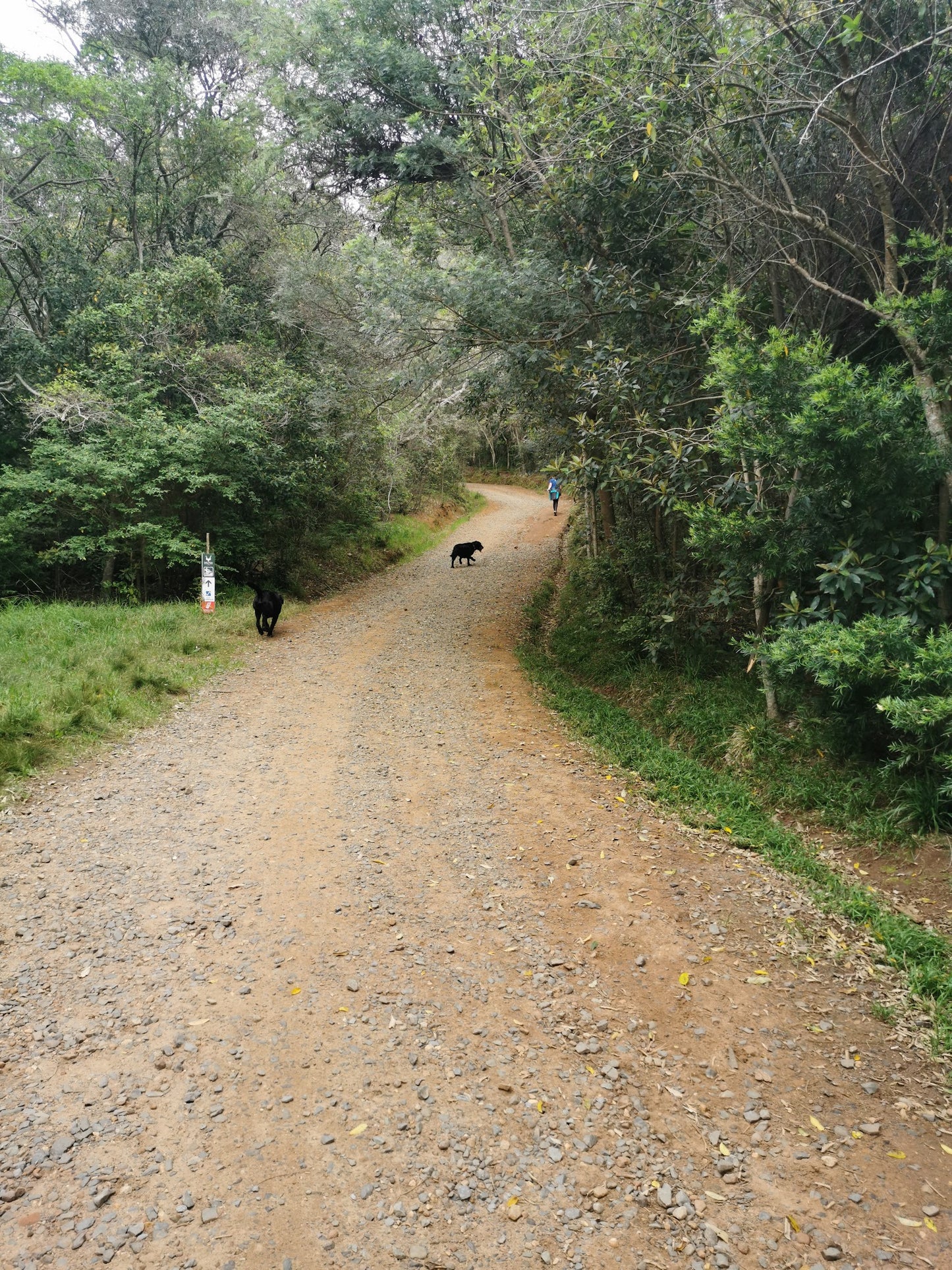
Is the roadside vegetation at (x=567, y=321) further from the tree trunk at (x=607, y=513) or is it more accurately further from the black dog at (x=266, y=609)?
the black dog at (x=266, y=609)

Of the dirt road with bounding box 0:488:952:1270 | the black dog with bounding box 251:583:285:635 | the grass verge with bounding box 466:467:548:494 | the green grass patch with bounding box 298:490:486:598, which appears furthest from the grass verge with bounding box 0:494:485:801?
the grass verge with bounding box 466:467:548:494

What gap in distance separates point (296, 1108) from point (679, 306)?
7665 millimetres

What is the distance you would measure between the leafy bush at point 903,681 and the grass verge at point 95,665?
21.3ft

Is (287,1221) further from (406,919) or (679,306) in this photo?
(679,306)

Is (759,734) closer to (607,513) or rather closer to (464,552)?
(607,513)

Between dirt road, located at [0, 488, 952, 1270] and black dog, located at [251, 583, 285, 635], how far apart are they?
4923mm

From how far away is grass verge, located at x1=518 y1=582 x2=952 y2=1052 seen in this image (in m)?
3.90

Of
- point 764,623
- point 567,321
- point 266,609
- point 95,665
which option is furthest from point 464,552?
point 764,623

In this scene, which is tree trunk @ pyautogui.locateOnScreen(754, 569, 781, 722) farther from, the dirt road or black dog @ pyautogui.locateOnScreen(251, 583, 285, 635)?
black dog @ pyautogui.locateOnScreen(251, 583, 285, 635)

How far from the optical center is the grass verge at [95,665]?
6516 mm

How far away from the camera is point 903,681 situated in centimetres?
457

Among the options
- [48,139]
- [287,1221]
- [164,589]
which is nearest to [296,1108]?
[287,1221]

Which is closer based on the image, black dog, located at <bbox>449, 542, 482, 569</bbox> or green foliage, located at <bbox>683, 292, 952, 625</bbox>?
green foliage, located at <bbox>683, 292, 952, 625</bbox>

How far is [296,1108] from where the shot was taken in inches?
123
